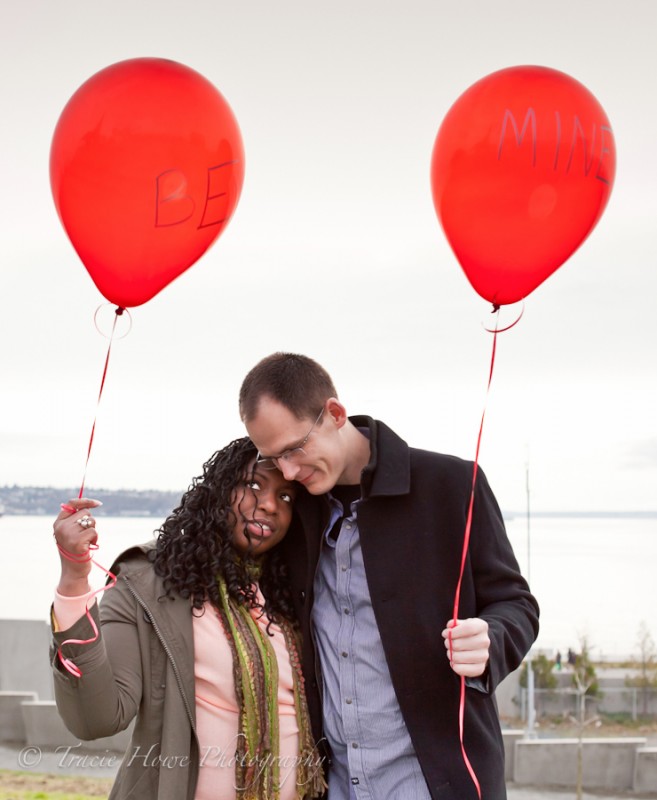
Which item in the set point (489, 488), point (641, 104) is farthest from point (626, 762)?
point (489, 488)

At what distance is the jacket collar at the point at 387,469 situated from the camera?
2100 mm

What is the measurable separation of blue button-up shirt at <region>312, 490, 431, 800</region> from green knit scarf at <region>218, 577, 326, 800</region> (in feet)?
0.19

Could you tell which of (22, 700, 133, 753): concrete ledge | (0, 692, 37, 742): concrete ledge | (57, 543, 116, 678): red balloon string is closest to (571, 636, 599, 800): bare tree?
(22, 700, 133, 753): concrete ledge

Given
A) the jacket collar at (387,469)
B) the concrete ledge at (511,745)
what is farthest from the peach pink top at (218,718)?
the concrete ledge at (511,745)

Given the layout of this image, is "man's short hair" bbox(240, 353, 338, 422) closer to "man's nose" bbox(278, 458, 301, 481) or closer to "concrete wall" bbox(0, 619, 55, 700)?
"man's nose" bbox(278, 458, 301, 481)

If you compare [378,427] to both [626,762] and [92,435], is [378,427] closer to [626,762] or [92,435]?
[92,435]

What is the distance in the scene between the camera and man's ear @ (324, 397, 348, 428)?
2.13 m

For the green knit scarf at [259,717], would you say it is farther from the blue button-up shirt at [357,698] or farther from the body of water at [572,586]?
the body of water at [572,586]

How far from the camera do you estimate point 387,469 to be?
2.12 metres

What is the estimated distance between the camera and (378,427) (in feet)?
7.36

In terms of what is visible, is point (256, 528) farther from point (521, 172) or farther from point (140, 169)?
point (521, 172)

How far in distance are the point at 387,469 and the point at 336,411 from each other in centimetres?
18

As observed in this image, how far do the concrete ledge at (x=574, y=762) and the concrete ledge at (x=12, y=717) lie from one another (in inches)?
321

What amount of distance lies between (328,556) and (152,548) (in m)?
0.43
